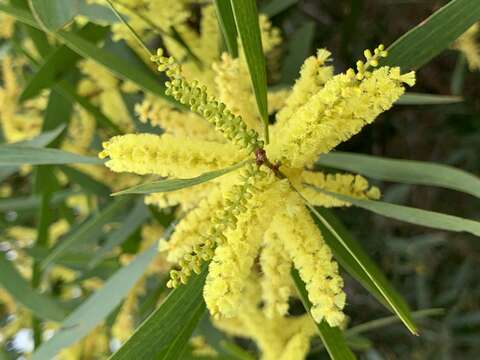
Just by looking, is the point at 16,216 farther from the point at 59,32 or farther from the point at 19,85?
the point at 59,32

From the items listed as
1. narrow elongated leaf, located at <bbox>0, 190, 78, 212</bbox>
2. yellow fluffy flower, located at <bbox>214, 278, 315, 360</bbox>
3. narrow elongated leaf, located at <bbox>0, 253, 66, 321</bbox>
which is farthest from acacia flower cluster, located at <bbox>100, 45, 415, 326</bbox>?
narrow elongated leaf, located at <bbox>0, 190, 78, 212</bbox>

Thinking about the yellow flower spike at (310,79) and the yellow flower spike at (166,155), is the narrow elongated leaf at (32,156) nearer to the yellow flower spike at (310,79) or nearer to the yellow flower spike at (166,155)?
the yellow flower spike at (166,155)

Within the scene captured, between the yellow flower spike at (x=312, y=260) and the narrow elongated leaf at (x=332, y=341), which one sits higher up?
the yellow flower spike at (x=312, y=260)

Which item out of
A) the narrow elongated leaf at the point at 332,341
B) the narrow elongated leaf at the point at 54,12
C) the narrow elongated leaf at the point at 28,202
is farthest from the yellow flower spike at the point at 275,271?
the narrow elongated leaf at the point at 28,202

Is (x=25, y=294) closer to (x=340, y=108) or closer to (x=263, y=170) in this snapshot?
(x=263, y=170)

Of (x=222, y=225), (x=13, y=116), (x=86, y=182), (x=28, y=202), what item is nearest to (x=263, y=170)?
(x=222, y=225)

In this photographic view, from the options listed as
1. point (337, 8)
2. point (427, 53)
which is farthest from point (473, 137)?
point (427, 53)
